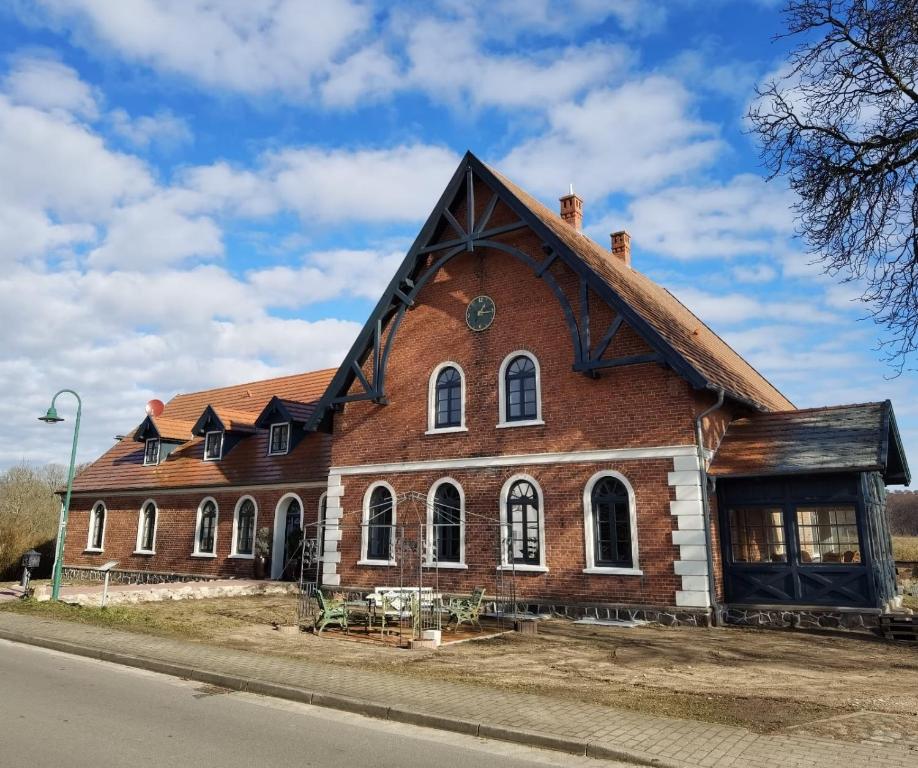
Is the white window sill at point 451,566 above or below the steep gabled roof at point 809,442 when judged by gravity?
below

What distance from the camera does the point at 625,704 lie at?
296 inches

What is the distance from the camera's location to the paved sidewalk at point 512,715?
19.1 feet

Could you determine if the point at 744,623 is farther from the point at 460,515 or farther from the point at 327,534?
the point at 327,534

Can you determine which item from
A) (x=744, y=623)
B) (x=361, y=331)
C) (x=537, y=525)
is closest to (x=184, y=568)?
(x=361, y=331)

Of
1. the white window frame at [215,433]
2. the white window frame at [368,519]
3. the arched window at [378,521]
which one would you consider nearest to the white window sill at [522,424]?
the white window frame at [368,519]

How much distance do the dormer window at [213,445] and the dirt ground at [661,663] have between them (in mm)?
9844

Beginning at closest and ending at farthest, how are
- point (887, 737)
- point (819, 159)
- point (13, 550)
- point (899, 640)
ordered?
point (887, 737) → point (899, 640) → point (819, 159) → point (13, 550)

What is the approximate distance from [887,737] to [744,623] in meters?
7.67

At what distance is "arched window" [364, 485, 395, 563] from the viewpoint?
706 inches

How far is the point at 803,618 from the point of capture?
13.3 meters

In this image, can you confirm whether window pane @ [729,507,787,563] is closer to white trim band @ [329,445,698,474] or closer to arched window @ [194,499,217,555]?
white trim band @ [329,445,698,474]

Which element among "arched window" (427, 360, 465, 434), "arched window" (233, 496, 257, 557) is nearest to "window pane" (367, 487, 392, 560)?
"arched window" (427, 360, 465, 434)

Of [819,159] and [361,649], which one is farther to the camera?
[819,159]

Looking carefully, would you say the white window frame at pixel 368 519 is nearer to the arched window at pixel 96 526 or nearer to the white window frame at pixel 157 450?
the white window frame at pixel 157 450
